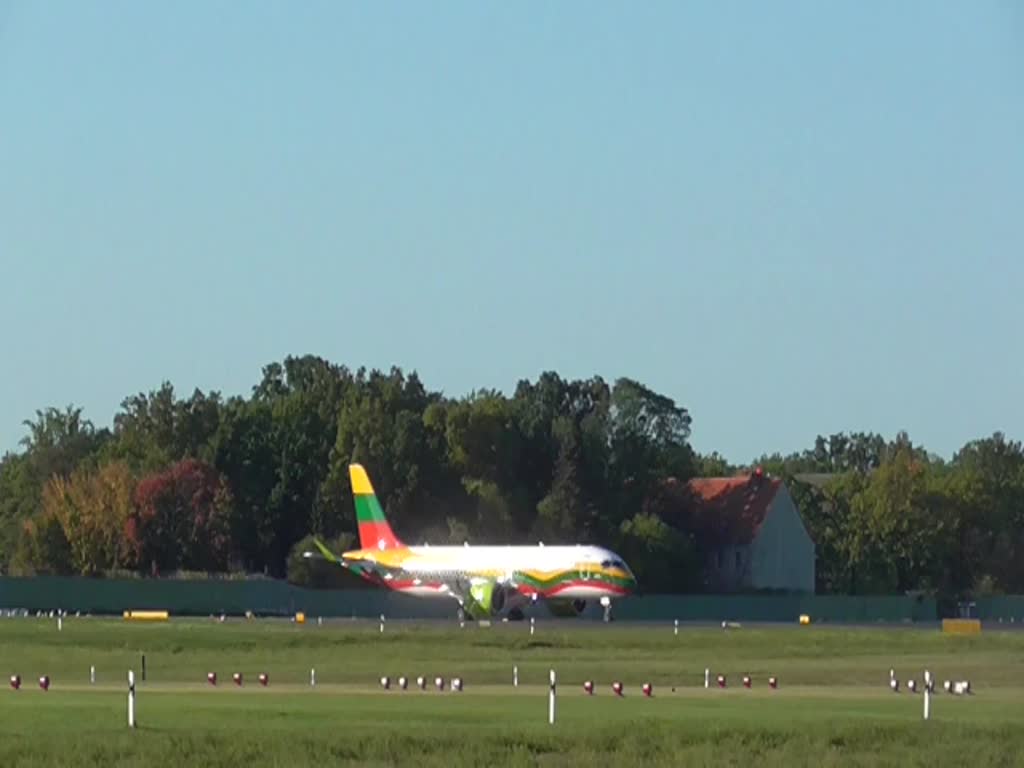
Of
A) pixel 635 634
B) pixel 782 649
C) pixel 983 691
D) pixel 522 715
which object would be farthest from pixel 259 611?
pixel 522 715

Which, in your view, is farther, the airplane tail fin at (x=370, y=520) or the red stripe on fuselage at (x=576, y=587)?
the airplane tail fin at (x=370, y=520)

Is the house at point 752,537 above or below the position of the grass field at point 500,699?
above

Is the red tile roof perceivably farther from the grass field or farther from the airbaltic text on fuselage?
the grass field

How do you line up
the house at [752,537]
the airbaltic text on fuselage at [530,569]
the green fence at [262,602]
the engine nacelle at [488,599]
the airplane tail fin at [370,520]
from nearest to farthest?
the airbaltic text on fuselage at [530,569]
the engine nacelle at [488,599]
the green fence at [262,602]
the airplane tail fin at [370,520]
the house at [752,537]

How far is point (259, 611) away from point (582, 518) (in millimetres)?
23866

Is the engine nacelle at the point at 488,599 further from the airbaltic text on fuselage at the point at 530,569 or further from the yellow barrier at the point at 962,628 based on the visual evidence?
the yellow barrier at the point at 962,628

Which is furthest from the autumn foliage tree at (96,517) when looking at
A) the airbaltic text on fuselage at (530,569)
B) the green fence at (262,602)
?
the airbaltic text on fuselage at (530,569)

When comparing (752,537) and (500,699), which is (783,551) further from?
(500,699)

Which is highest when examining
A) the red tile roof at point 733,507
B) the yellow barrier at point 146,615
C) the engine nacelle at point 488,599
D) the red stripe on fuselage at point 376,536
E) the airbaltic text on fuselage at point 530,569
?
the red tile roof at point 733,507

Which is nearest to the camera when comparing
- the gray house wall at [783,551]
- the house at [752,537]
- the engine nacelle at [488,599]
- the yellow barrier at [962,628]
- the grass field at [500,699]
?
the grass field at [500,699]

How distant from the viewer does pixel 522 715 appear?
4138 centimetres

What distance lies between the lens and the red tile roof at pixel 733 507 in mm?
129625

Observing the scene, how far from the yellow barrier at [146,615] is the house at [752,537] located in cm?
3757

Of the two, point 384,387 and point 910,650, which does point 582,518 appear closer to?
point 384,387
